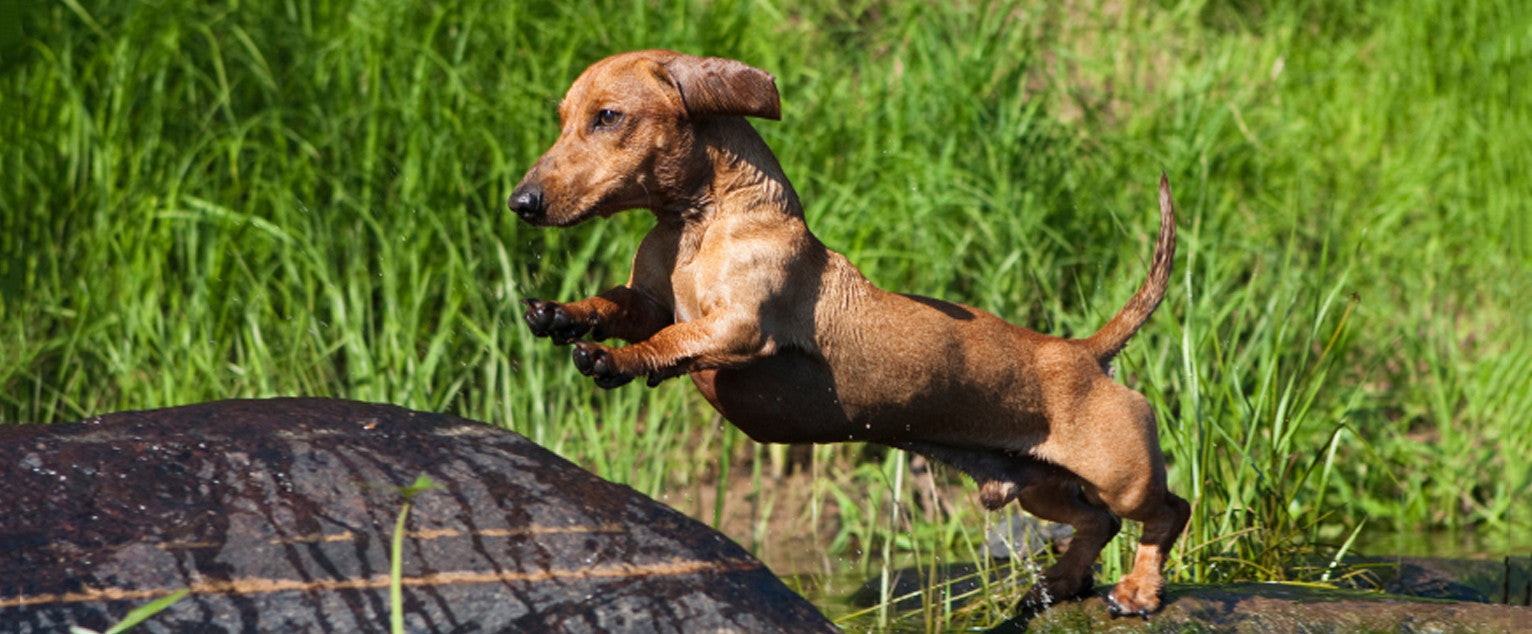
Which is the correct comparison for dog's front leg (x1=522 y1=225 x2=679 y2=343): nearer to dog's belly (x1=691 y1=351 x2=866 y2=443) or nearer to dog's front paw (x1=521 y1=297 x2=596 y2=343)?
dog's front paw (x1=521 y1=297 x2=596 y2=343)

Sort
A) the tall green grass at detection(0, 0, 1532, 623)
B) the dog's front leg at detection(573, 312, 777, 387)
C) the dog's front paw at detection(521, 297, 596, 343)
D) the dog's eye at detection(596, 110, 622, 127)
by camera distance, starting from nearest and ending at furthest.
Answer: the dog's front leg at detection(573, 312, 777, 387) < the dog's front paw at detection(521, 297, 596, 343) < the dog's eye at detection(596, 110, 622, 127) < the tall green grass at detection(0, 0, 1532, 623)

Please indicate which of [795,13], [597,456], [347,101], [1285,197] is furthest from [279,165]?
[1285,197]

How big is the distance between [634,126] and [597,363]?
1.81ft

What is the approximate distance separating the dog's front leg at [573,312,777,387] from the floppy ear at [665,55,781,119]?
0.44m

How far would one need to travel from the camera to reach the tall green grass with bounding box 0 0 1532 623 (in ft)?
17.8

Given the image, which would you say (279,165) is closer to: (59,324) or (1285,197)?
(59,324)

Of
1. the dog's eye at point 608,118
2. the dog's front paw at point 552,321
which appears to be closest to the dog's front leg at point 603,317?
the dog's front paw at point 552,321

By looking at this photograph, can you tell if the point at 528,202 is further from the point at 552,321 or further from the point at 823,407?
the point at 823,407

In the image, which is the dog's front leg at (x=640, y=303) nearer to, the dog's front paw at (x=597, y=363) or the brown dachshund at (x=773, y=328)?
the brown dachshund at (x=773, y=328)

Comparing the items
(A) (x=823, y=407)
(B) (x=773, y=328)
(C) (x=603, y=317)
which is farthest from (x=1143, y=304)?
(C) (x=603, y=317)

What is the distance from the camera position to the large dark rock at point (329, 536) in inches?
106

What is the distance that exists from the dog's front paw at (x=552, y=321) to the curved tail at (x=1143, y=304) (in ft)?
4.63

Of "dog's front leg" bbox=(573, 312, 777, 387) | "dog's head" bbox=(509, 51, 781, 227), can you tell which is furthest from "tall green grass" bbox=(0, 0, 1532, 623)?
"dog's head" bbox=(509, 51, 781, 227)

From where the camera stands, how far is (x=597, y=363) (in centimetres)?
279
